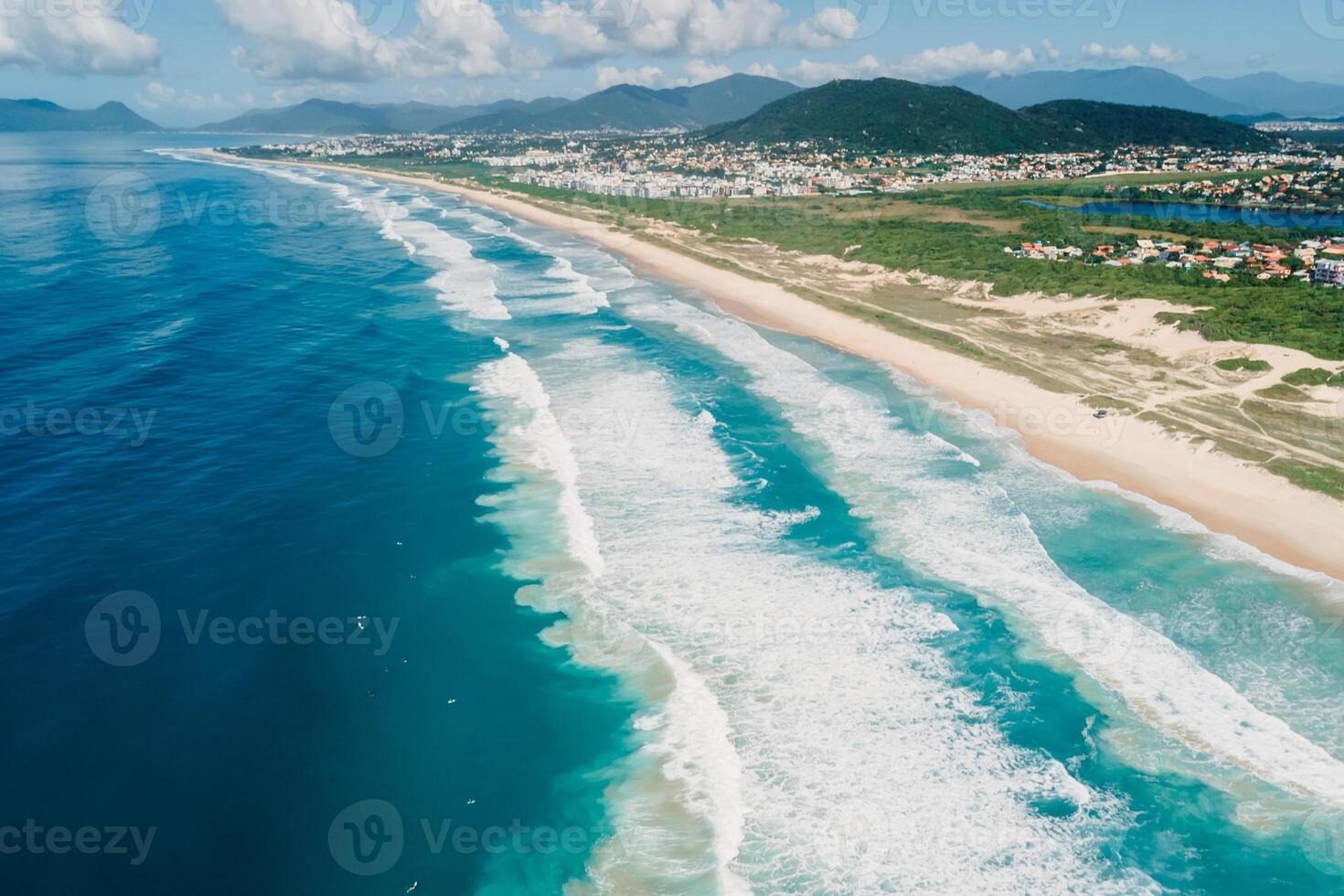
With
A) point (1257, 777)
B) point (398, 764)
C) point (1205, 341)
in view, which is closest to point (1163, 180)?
point (1205, 341)

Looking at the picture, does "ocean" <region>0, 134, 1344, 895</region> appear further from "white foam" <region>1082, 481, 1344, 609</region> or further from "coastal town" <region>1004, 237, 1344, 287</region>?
"coastal town" <region>1004, 237, 1344, 287</region>

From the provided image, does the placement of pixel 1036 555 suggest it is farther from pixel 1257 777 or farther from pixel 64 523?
pixel 64 523

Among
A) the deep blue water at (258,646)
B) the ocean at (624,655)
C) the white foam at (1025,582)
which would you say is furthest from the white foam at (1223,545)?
the deep blue water at (258,646)

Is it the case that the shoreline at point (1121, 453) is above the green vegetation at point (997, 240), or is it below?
below

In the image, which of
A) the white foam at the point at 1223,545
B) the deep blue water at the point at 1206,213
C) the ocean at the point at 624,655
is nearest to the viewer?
the ocean at the point at 624,655

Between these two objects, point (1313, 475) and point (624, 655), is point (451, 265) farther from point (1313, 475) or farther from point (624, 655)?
point (1313, 475)

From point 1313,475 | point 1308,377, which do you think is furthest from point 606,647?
point 1308,377

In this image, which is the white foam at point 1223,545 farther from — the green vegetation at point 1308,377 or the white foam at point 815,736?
the green vegetation at point 1308,377
